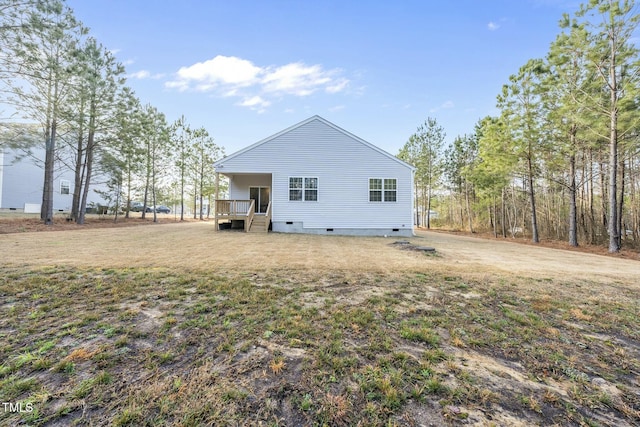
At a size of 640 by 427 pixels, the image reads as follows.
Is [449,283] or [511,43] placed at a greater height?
[511,43]

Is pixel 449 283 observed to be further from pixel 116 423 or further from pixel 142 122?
pixel 142 122

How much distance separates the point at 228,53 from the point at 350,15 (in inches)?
264

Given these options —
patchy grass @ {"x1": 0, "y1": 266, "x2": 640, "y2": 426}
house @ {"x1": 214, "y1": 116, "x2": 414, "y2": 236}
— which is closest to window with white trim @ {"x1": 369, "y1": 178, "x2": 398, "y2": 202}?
house @ {"x1": 214, "y1": 116, "x2": 414, "y2": 236}

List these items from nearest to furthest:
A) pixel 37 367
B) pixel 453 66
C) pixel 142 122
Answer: pixel 37 367 < pixel 453 66 < pixel 142 122

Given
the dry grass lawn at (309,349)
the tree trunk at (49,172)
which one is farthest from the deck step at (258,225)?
the tree trunk at (49,172)

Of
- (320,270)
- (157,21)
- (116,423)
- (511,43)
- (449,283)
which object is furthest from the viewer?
(511,43)

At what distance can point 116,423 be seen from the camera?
1564 millimetres

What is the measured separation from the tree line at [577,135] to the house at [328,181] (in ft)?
23.5

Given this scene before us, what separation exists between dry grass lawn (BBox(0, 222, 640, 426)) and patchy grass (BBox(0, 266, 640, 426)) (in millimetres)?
14

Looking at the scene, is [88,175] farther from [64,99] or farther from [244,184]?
→ [244,184]

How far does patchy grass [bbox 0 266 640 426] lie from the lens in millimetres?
1759

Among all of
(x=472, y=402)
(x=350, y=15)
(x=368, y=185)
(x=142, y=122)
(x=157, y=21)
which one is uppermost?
(x=350, y=15)

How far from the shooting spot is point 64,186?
22.9 metres

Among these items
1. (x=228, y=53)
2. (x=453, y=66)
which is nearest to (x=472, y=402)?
(x=228, y=53)
